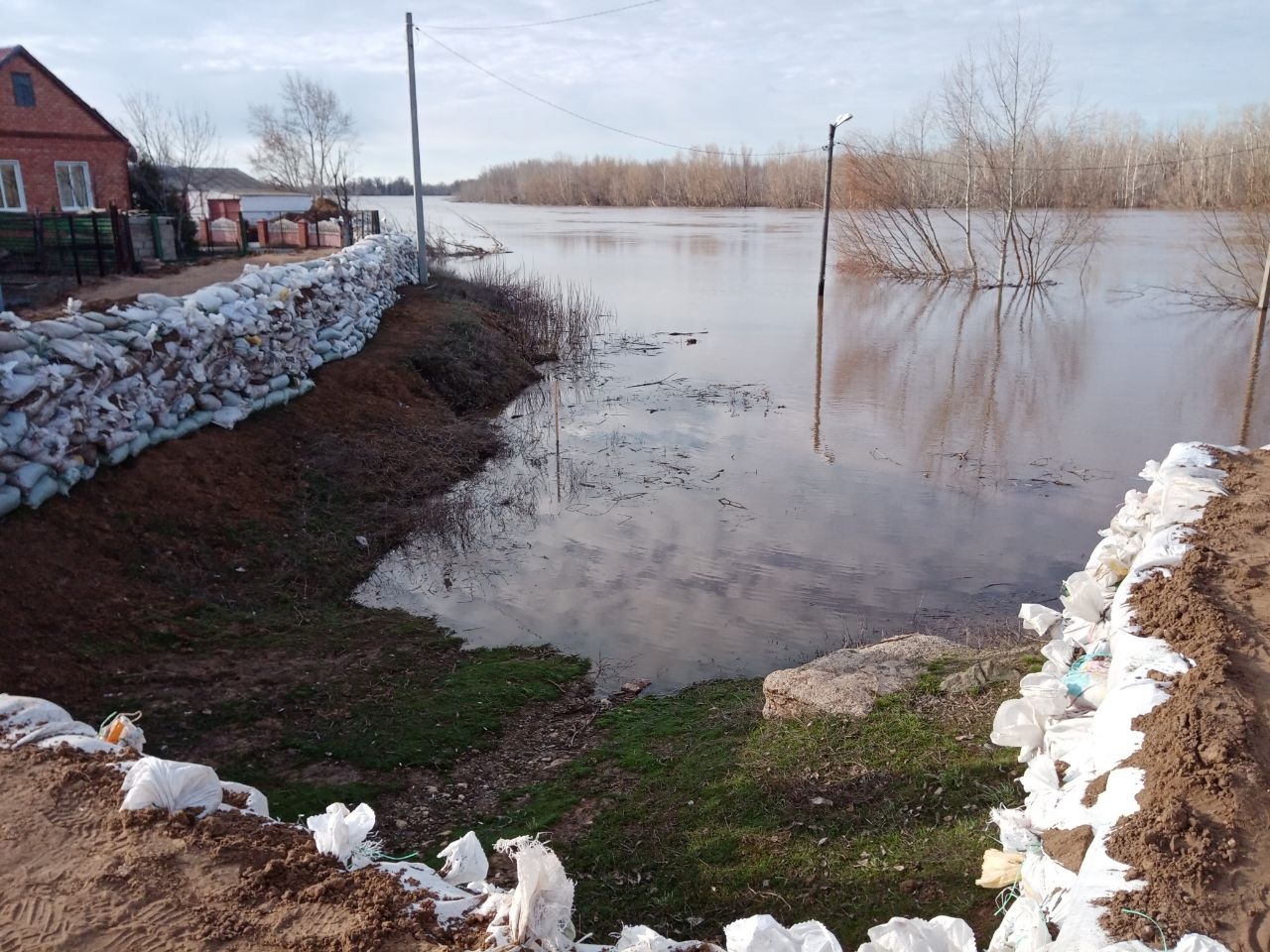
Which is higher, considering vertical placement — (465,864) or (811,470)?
(465,864)

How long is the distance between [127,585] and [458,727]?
304cm

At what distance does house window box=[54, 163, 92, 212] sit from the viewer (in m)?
25.6

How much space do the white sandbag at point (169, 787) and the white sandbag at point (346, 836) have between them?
1.44 feet

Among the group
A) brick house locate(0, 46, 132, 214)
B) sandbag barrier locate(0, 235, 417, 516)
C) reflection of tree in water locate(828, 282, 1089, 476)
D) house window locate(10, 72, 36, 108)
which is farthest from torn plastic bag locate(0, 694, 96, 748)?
house window locate(10, 72, 36, 108)

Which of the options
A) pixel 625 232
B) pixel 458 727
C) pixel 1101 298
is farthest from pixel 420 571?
pixel 625 232

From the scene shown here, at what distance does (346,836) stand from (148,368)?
6988 mm

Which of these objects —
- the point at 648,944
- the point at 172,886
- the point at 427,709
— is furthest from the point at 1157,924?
the point at 427,709

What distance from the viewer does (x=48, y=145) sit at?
25109 mm

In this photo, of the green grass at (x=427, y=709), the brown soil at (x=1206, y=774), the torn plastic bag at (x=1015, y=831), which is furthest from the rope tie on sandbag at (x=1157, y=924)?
the green grass at (x=427, y=709)

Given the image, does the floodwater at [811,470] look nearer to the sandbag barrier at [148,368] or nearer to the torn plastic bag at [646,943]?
the sandbag barrier at [148,368]

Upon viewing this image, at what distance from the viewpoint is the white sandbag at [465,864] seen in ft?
10.4

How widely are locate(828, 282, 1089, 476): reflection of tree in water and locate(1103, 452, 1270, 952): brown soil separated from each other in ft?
27.0

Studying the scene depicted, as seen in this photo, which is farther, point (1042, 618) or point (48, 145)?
point (48, 145)

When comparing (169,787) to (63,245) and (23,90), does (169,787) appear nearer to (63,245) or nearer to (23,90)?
(63,245)
